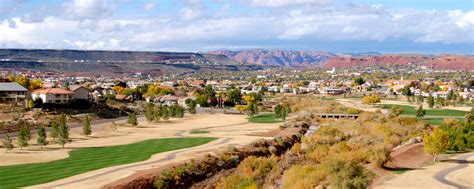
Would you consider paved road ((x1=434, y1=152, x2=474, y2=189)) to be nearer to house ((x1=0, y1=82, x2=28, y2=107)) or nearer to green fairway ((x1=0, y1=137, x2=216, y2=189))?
green fairway ((x1=0, y1=137, x2=216, y2=189))

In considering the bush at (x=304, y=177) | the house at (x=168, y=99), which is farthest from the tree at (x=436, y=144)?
the house at (x=168, y=99)

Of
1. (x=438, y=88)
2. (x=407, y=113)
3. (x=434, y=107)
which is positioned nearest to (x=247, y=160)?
(x=407, y=113)

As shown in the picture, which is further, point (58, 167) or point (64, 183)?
point (58, 167)

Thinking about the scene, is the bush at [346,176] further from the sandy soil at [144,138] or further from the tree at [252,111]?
the tree at [252,111]

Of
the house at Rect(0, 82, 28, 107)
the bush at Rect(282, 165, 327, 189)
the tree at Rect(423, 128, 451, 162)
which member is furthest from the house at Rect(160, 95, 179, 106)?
Answer: the bush at Rect(282, 165, 327, 189)

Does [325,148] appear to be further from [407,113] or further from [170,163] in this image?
[407,113]
